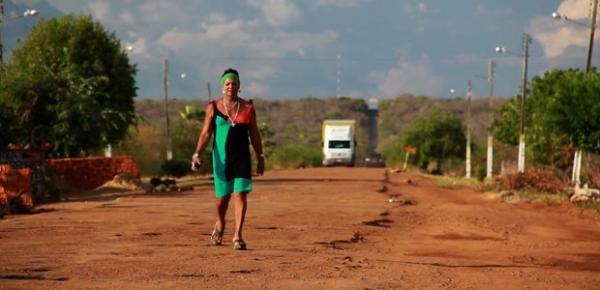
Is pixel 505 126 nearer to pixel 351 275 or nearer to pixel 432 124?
pixel 432 124

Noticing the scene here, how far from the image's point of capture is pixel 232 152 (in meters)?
11.7

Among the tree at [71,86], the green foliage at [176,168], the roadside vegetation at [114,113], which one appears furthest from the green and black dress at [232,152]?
the green foliage at [176,168]

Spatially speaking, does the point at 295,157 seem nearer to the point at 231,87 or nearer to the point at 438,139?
the point at 438,139

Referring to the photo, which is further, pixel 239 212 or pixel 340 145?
pixel 340 145

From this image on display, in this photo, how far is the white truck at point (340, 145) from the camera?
75250 mm

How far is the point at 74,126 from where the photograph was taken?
125 feet

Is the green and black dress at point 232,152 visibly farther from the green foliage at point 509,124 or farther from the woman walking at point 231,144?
the green foliage at point 509,124

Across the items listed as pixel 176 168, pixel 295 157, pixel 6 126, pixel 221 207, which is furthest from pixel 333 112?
pixel 221 207

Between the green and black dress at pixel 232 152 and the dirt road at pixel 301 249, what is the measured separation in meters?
0.79

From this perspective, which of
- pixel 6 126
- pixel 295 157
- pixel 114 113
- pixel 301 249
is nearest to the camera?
pixel 301 249

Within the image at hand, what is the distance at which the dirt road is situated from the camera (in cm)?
934

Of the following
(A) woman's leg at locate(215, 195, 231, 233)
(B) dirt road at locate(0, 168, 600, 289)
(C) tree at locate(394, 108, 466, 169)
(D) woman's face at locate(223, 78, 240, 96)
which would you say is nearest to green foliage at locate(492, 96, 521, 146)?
(C) tree at locate(394, 108, 466, 169)

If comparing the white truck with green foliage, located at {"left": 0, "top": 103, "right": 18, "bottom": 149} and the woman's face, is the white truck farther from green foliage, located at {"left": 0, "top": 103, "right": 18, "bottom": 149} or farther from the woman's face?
the woman's face

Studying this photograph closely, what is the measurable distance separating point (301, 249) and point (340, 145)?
207 ft
